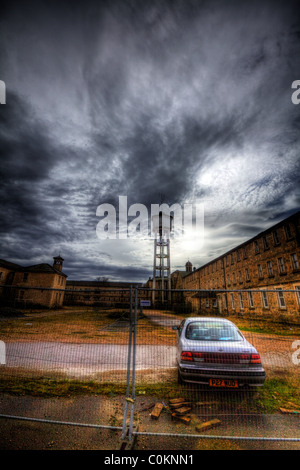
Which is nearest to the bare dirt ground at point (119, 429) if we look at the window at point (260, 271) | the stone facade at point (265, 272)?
the stone facade at point (265, 272)

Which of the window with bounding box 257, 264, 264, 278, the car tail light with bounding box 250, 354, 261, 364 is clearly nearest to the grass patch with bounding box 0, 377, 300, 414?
the car tail light with bounding box 250, 354, 261, 364

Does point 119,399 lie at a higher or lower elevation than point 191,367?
lower

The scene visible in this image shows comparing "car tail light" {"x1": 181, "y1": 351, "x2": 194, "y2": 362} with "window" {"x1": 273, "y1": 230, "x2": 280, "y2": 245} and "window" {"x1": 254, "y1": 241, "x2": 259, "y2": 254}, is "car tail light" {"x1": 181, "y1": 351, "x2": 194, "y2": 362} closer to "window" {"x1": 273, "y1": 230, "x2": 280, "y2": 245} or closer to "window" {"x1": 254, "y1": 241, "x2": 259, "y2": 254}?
"window" {"x1": 273, "y1": 230, "x2": 280, "y2": 245}

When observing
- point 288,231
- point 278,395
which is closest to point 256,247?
point 288,231

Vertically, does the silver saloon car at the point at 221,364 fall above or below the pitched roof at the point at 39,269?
below

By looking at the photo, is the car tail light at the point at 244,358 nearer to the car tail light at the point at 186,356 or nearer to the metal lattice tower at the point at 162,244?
the car tail light at the point at 186,356

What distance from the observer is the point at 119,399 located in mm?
4520

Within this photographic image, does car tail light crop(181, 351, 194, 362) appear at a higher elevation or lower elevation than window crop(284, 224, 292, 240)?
lower

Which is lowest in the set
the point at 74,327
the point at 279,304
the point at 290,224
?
the point at 74,327

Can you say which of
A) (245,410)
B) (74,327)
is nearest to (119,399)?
(245,410)

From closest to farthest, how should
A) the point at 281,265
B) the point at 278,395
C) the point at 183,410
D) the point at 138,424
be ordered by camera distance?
1. the point at 138,424
2. the point at 183,410
3. the point at 278,395
4. the point at 281,265

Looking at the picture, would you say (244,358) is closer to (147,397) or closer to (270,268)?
(147,397)
